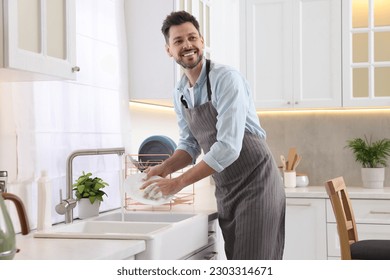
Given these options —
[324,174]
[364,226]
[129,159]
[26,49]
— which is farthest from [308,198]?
[26,49]

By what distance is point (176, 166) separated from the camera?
2.10 metres

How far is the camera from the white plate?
6.18 ft

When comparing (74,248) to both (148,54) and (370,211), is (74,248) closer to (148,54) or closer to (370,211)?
(148,54)

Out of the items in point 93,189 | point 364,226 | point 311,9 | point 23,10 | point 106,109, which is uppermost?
point 311,9

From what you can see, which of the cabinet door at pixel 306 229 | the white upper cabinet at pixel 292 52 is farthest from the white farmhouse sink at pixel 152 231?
the white upper cabinet at pixel 292 52

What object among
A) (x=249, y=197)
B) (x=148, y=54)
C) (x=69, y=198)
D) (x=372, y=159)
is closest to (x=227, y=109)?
(x=249, y=197)

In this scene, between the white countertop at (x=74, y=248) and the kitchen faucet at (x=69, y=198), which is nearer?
the white countertop at (x=74, y=248)

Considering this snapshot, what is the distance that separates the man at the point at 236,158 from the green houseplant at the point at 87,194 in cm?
20

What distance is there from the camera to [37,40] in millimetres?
1482

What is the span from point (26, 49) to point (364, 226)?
6.23 feet

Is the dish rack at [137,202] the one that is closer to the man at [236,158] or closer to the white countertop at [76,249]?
the man at [236,158]

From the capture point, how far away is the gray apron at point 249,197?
1.92 metres

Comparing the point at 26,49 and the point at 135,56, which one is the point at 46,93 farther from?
the point at 135,56

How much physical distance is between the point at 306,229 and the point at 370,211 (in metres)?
0.29
